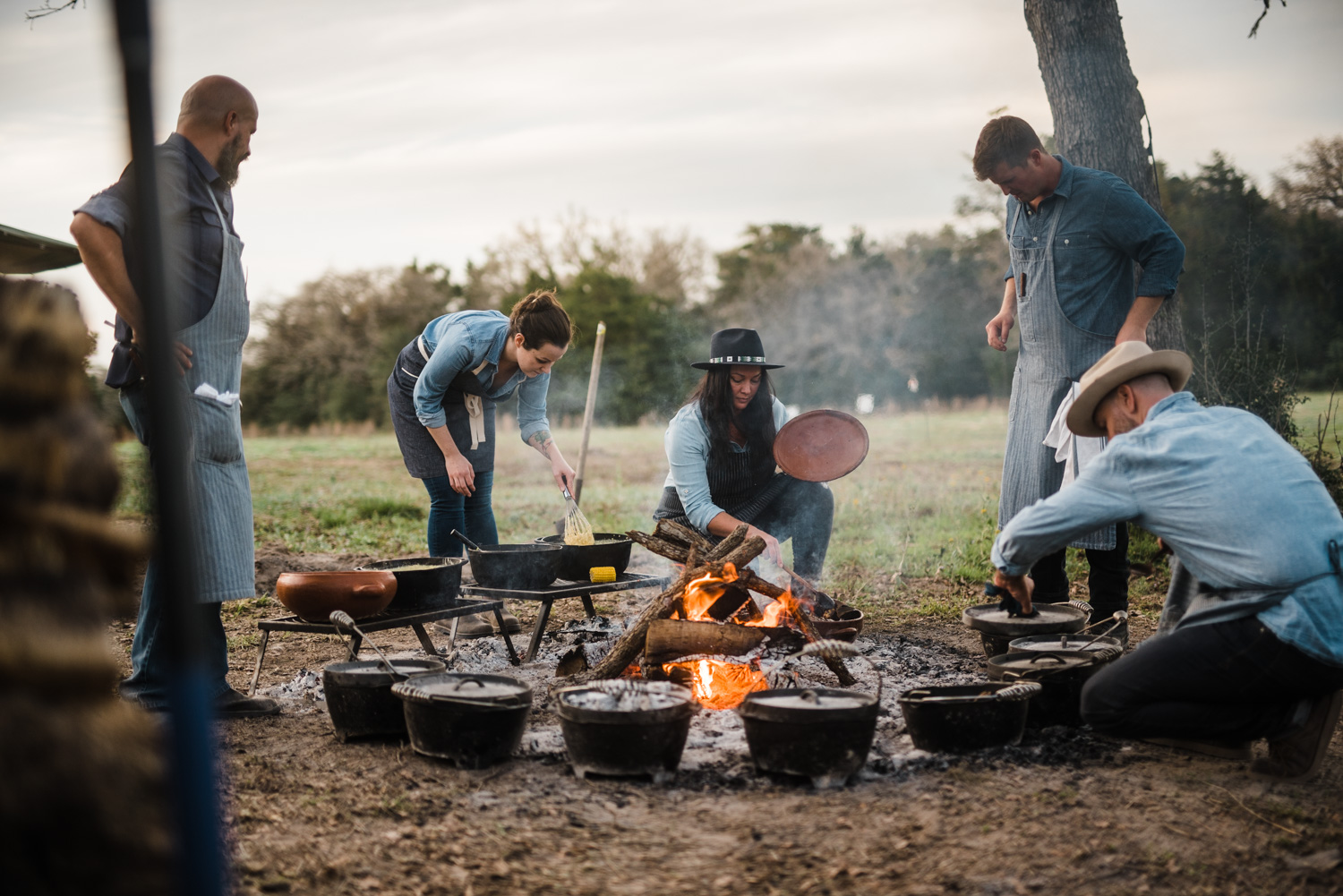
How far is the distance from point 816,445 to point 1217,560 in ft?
8.27

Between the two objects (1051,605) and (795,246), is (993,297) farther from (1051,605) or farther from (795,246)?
(1051,605)

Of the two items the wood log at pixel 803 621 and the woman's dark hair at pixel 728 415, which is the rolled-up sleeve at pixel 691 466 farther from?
the wood log at pixel 803 621

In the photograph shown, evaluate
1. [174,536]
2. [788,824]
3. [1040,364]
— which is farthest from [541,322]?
[174,536]

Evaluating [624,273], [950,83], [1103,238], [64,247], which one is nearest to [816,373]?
[624,273]

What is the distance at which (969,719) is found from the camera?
10.3 ft

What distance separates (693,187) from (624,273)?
21.5ft

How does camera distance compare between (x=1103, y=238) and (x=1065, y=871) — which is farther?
Result: (x=1103, y=238)

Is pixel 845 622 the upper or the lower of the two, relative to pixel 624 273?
lower

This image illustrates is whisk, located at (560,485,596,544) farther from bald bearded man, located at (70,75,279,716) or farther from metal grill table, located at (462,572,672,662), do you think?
bald bearded man, located at (70,75,279,716)

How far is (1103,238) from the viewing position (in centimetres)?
435

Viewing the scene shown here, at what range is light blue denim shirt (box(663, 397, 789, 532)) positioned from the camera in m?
4.76

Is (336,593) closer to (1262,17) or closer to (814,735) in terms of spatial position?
(814,735)

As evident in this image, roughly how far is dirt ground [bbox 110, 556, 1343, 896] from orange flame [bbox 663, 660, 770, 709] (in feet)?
1.55

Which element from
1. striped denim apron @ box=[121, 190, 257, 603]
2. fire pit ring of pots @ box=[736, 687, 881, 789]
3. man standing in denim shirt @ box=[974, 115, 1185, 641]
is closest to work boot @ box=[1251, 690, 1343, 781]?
fire pit ring of pots @ box=[736, 687, 881, 789]
